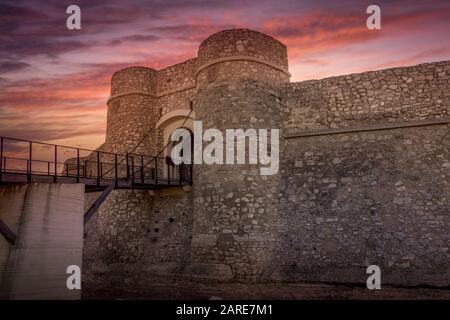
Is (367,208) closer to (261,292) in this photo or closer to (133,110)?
(261,292)

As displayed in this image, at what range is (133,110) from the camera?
15875mm

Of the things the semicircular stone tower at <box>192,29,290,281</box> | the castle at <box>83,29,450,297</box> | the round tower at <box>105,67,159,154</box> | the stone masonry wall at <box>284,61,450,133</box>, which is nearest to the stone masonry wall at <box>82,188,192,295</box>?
the castle at <box>83,29,450,297</box>

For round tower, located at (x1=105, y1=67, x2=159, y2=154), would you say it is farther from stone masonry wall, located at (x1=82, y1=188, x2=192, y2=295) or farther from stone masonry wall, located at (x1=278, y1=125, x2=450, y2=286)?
stone masonry wall, located at (x1=278, y1=125, x2=450, y2=286)

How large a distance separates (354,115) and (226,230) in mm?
4693

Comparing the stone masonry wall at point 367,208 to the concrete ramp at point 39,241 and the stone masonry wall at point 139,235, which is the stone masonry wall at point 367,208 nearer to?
the stone masonry wall at point 139,235

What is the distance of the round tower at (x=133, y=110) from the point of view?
15.7 m

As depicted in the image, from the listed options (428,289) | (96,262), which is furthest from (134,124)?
(428,289)

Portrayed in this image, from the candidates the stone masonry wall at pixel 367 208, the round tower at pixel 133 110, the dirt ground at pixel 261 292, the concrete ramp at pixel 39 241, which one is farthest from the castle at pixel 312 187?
the round tower at pixel 133 110

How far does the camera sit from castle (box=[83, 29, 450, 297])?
10.8m

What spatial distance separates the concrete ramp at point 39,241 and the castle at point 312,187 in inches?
76.8

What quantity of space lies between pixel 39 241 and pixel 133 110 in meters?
7.96

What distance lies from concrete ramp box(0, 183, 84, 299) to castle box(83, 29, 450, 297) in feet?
6.40

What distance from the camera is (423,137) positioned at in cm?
1110

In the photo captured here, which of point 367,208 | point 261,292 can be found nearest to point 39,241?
point 261,292
